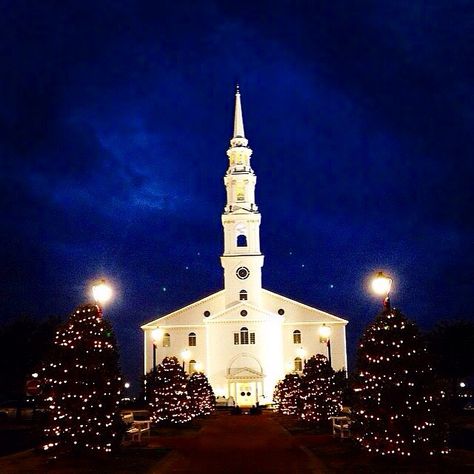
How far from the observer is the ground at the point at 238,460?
714 inches

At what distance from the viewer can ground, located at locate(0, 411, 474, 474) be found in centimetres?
1812

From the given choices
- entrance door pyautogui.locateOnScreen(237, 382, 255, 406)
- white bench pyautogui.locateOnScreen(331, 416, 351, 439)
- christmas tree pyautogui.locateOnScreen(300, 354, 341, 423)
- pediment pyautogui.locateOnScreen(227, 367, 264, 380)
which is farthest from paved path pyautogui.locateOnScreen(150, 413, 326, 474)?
entrance door pyautogui.locateOnScreen(237, 382, 255, 406)

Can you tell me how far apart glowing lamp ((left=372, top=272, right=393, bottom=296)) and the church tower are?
181ft

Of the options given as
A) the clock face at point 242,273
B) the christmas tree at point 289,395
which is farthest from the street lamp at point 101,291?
the clock face at point 242,273

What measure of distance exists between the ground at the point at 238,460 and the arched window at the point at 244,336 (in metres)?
44.8

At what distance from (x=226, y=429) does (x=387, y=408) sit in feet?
62.1

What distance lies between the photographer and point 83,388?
2038 centimetres

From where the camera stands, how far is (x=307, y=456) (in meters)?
21.9

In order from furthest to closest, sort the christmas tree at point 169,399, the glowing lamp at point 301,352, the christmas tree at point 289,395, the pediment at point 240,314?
1. the glowing lamp at point 301,352
2. the pediment at point 240,314
3. the christmas tree at point 289,395
4. the christmas tree at point 169,399

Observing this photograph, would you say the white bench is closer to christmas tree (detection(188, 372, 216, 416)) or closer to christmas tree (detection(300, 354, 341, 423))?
christmas tree (detection(300, 354, 341, 423))

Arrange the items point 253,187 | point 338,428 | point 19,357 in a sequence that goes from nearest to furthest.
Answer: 1. point 338,428
2. point 19,357
3. point 253,187

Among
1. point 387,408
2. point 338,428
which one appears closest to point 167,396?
point 338,428

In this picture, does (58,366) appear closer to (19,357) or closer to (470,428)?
(470,428)

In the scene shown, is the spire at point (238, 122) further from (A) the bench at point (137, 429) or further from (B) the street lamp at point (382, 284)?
(B) the street lamp at point (382, 284)
